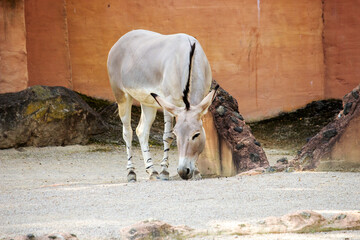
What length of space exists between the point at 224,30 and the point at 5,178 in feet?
21.0

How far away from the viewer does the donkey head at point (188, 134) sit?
20.1 feet

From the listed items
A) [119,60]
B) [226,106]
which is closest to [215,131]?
[226,106]

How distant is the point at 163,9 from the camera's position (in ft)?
43.0

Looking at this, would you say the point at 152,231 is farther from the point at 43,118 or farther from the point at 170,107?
the point at 43,118

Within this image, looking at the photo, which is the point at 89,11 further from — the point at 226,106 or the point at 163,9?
the point at 226,106

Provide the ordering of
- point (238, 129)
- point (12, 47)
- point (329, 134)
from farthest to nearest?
1. point (12, 47)
2. point (238, 129)
3. point (329, 134)

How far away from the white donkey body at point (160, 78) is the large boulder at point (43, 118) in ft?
9.40

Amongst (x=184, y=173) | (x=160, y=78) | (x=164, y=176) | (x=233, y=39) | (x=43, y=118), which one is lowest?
(x=43, y=118)

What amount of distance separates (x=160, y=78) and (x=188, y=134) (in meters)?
1.28

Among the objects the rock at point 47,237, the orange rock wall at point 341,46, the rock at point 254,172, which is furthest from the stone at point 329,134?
the orange rock wall at point 341,46

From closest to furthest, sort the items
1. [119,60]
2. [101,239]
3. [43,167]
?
1. [101,239]
2. [119,60]
3. [43,167]

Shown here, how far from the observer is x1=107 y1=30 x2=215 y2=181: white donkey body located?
6570mm

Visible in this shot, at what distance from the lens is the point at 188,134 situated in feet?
20.2

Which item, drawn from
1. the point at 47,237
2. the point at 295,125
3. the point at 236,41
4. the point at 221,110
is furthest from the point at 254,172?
the point at 236,41
